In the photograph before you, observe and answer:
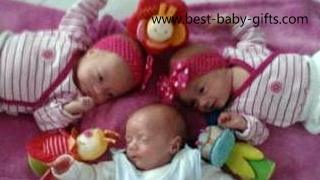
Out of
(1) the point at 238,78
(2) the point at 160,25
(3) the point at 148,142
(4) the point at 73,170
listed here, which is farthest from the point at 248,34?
(4) the point at 73,170

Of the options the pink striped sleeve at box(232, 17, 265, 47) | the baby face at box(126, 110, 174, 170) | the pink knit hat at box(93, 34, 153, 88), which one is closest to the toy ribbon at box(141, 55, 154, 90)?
the pink knit hat at box(93, 34, 153, 88)

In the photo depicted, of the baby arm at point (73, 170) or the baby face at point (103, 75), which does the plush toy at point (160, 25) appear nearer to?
the baby face at point (103, 75)

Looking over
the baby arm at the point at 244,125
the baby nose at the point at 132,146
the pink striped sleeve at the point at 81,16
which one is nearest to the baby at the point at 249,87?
the baby arm at the point at 244,125

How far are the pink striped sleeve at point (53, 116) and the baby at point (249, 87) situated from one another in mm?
185

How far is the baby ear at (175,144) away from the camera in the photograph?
1.29m

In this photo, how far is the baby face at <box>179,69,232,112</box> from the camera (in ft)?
4.41

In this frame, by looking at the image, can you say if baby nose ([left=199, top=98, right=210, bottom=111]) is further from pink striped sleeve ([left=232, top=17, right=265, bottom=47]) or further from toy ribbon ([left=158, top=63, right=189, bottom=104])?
pink striped sleeve ([left=232, top=17, right=265, bottom=47])

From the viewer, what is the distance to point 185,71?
52.1 inches

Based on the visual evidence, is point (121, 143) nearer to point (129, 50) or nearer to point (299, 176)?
point (129, 50)

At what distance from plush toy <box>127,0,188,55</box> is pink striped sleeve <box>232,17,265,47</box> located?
17 centimetres

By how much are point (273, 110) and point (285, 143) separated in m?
0.07

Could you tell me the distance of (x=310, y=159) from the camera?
4.50 feet

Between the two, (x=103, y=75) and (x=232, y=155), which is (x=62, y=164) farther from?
(x=232, y=155)

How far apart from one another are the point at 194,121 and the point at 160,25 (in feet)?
0.62
